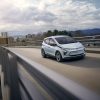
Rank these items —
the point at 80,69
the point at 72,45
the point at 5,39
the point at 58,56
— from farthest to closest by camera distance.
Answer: the point at 5,39, the point at 58,56, the point at 72,45, the point at 80,69

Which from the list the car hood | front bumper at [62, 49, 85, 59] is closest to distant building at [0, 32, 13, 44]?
the car hood

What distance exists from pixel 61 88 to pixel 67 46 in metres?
19.6

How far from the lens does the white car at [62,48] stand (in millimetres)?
20531

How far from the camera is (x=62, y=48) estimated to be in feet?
69.1

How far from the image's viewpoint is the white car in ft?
67.4

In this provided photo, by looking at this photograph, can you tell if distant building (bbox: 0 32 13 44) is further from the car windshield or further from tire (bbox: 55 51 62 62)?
tire (bbox: 55 51 62 62)

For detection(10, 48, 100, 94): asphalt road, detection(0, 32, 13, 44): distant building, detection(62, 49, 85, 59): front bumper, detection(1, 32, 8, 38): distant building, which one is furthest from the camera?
detection(1, 32, 8, 38): distant building

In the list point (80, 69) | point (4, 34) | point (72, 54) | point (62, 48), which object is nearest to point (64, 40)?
point (62, 48)

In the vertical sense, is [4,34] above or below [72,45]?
below

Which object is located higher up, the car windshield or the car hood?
the car windshield

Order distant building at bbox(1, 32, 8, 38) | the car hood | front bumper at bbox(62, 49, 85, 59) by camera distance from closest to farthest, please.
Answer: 1. front bumper at bbox(62, 49, 85, 59)
2. the car hood
3. distant building at bbox(1, 32, 8, 38)

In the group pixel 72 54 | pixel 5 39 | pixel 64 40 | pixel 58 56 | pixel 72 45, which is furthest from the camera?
pixel 5 39

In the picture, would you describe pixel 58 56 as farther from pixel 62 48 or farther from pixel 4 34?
pixel 4 34

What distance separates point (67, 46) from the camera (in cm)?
2105
